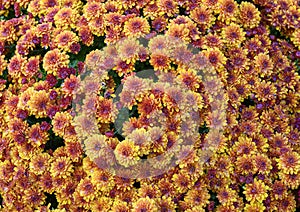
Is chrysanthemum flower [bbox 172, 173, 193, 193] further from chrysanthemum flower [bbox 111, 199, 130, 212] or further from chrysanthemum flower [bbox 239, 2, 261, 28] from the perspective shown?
chrysanthemum flower [bbox 239, 2, 261, 28]

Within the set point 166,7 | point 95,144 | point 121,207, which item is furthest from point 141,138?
point 166,7

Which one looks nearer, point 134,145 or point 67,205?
point 134,145

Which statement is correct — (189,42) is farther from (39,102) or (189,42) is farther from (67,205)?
(67,205)

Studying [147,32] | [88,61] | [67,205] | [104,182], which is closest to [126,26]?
[147,32]

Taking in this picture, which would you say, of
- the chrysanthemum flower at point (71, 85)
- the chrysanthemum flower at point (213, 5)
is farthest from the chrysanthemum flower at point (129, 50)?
the chrysanthemum flower at point (213, 5)

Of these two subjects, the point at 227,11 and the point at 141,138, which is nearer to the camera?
the point at 141,138

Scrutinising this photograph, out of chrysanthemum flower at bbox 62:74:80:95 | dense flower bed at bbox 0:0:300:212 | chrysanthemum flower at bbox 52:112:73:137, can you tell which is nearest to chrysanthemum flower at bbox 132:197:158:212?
dense flower bed at bbox 0:0:300:212

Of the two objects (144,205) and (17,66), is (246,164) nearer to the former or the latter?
(144,205)
